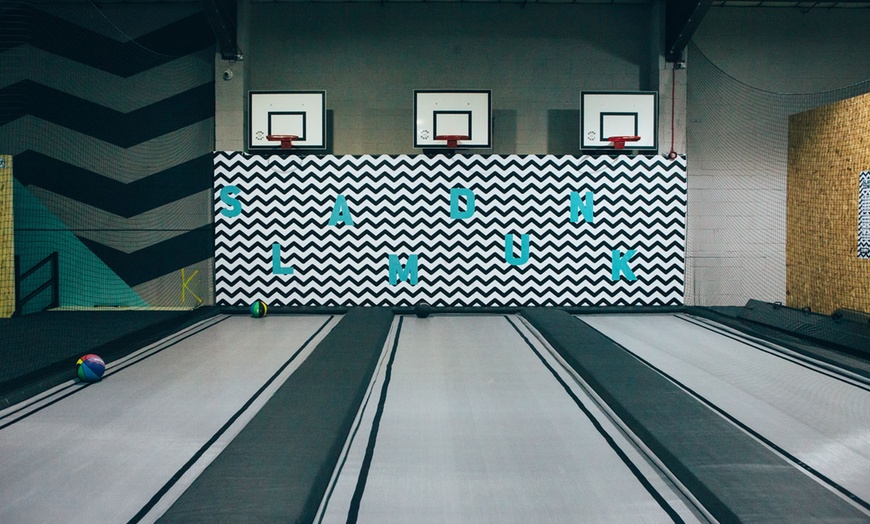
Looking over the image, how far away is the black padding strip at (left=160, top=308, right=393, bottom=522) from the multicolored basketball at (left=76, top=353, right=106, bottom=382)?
1195mm

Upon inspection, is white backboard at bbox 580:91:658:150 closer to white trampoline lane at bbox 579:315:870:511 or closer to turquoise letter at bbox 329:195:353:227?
white trampoline lane at bbox 579:315:870:511

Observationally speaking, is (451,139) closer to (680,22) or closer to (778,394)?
(680,22)

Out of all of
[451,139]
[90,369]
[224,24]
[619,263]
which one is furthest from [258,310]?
[619,263]

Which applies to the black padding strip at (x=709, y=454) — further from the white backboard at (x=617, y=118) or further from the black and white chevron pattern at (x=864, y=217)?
the black and white chevron pattern at (x=864, y=217)

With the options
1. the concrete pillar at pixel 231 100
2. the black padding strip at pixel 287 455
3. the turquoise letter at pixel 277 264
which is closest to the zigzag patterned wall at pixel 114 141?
the concrete pillar at pixel 231 100

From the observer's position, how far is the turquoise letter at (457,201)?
21.2ft

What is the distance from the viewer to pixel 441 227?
21.3 feet

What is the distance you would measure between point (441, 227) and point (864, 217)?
438 cm

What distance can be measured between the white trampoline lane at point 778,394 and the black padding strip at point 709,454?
0.72 feet

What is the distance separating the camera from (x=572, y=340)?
4.24 metres

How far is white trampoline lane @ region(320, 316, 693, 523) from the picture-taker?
1868 mm

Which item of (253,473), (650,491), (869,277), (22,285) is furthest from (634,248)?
(22,285)

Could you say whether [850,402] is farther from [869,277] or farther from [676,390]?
[869,277]

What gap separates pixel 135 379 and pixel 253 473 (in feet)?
6.34
